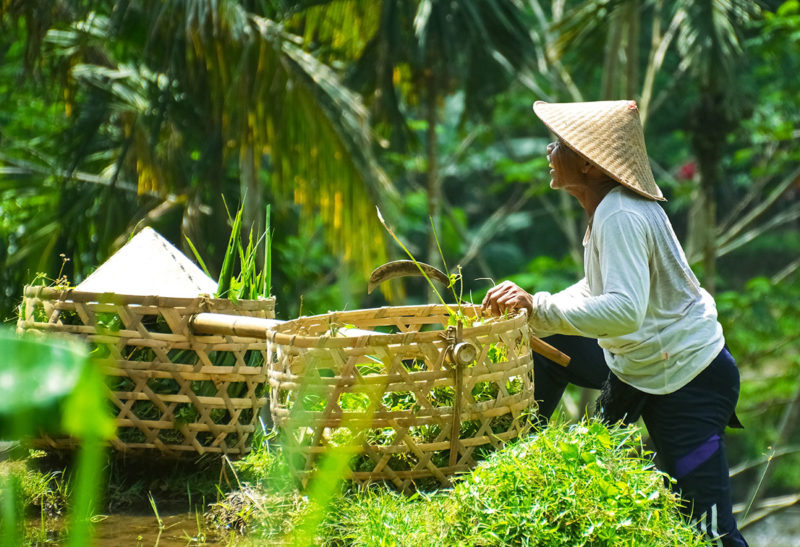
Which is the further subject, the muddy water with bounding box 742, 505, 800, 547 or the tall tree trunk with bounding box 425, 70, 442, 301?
the muddy water with bounding box 742, 505, 800, 547

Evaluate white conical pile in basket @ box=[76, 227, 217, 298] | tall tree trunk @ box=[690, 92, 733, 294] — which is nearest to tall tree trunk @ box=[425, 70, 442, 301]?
tall tree trunk @ box=[690, 92, 733, 294]

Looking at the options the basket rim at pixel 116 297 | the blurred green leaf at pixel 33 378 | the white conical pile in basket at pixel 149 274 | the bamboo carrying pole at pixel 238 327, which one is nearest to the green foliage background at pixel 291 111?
the white conical pile in basket at pixel 149 274

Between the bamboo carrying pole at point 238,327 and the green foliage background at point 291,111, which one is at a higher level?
the green foliage background at point 291,111

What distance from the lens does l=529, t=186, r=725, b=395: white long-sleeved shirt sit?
82.1 inches

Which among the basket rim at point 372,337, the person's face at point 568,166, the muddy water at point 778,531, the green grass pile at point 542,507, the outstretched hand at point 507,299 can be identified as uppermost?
the person's face at point 568,166

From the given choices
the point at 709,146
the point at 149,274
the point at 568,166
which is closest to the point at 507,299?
the point at 568,166

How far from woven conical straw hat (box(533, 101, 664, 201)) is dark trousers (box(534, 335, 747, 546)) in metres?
0.48

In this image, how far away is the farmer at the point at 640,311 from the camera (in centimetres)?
211

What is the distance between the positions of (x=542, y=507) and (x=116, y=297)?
1197mm

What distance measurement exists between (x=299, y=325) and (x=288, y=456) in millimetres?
350

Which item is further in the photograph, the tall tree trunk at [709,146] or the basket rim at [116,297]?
the tall tree trunk at [709,146]

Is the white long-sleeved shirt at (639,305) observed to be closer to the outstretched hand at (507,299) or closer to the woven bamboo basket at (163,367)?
the outstretched hand at (507,299)

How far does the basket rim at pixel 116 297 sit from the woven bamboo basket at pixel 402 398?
375 mm

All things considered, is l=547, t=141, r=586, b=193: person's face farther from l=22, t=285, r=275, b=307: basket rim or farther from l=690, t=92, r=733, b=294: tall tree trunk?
l=690, t=92, r=733, b=294: tall tree trunk
